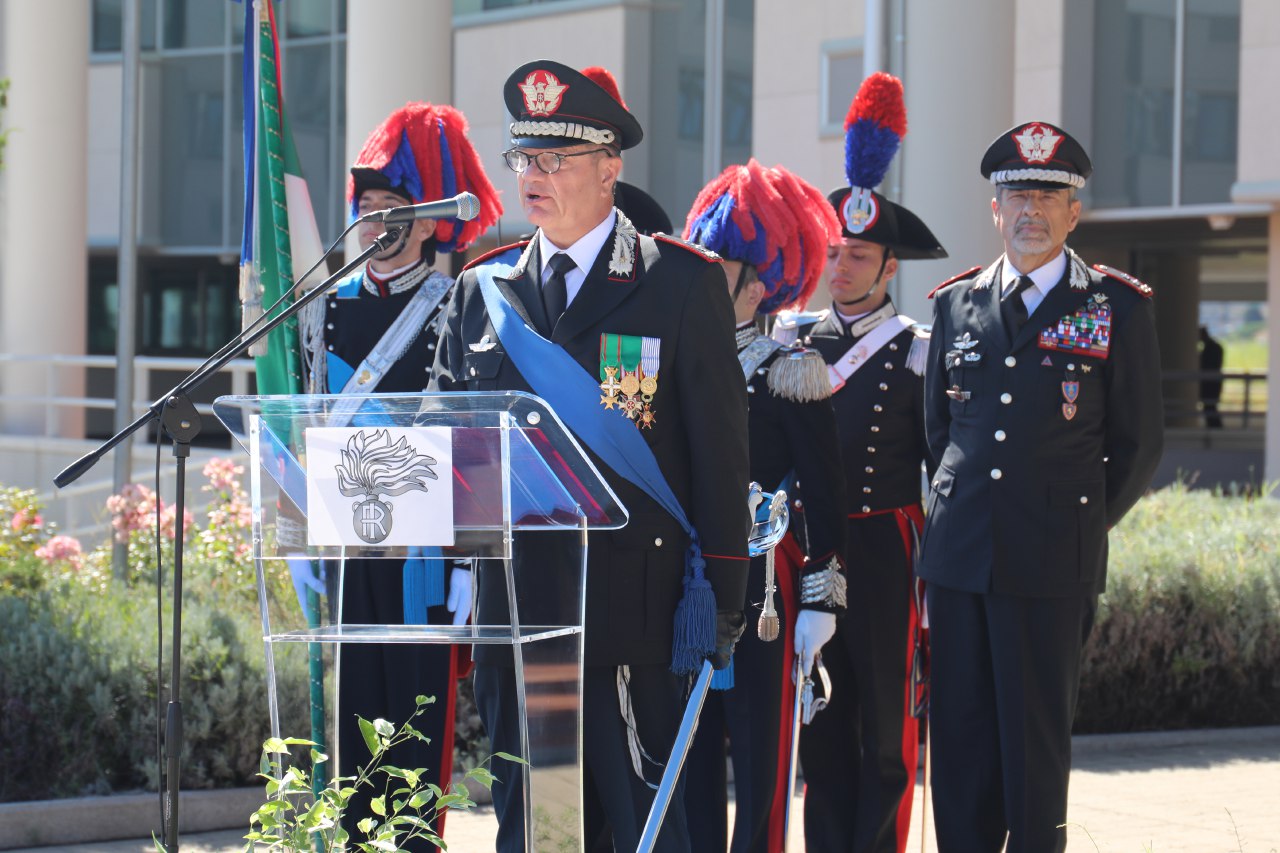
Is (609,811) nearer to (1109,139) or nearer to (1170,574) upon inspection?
(1170,574)

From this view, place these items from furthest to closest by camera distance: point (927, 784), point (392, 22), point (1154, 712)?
point (392, 22), point (1154, 712), point (927, 784)

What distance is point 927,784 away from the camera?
17.1 feet

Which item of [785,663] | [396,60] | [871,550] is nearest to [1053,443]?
[871,550]

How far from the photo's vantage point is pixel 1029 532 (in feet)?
15.6

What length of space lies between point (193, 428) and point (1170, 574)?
19.1 feet

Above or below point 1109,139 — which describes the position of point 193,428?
below

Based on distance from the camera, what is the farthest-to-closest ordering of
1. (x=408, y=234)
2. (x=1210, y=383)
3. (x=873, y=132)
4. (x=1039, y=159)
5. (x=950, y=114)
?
(x=1210, y=383)
(x=950, y=114)
(x=873, y=132)
(x=408, y=234)
(x=1039, y=159)

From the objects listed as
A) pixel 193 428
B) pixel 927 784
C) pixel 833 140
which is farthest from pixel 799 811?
pixel 833 140

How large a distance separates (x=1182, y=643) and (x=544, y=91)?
5.36m

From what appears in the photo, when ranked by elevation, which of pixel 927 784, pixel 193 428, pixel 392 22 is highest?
pixel 392 22

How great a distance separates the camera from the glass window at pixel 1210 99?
52.3 feet

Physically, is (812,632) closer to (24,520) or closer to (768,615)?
(768,615)

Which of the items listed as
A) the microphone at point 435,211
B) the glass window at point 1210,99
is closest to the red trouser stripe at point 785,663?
the microphone at point 435,211

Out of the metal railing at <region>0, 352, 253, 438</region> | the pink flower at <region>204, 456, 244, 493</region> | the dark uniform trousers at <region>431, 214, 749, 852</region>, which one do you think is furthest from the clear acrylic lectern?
the metal railing at <region>0, 352, 253, 438</region>
